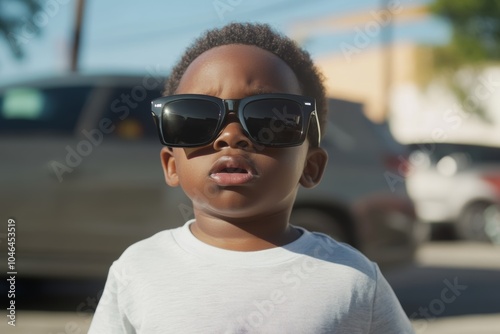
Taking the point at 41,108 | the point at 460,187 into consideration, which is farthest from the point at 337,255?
the point at 460,187

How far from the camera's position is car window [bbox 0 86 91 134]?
679 cm

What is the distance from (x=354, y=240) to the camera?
723 cm

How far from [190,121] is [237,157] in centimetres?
14

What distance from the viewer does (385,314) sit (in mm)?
1892

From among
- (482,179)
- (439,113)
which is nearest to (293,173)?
(482,179)

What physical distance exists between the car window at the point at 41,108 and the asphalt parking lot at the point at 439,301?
1.36 meters

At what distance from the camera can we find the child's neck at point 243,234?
6.21ft

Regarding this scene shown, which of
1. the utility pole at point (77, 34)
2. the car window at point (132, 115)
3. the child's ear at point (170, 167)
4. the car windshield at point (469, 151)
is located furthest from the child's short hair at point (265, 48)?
the utility pole at point (77, 34)

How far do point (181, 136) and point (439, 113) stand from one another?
1264 inches

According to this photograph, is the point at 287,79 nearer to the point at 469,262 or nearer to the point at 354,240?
the point at 354,240

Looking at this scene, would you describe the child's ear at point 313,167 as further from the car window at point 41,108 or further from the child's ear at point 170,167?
the car window at point 41,108

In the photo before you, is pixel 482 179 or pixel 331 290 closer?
pixel 331 290

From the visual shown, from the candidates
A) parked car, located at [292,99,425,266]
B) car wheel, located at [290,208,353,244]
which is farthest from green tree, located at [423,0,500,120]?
car wheel, located at [290,208,353,244]

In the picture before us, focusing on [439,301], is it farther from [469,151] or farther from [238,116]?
[469,151]
